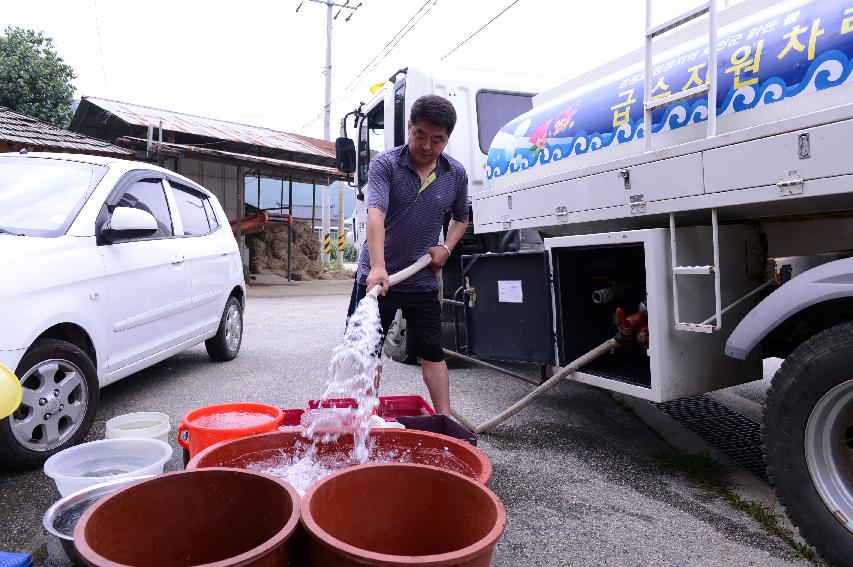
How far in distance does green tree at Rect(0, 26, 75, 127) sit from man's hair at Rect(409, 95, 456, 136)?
1897 centimetres

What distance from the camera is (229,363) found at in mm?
5719

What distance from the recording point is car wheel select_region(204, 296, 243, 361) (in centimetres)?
558

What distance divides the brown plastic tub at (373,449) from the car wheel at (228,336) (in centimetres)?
398

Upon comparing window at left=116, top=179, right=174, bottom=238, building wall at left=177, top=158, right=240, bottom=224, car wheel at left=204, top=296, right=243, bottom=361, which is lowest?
car wheel at left=204, top=296, right=243, bottom=361

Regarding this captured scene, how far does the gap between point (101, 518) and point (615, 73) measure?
3.36 metres

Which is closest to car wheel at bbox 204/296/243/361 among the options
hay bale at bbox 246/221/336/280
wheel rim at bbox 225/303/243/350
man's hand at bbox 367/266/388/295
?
wheel rim at bbox 225/303/243/350

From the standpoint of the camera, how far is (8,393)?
1.52m

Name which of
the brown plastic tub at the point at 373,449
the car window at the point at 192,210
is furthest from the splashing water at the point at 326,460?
the car window at the point at 192,210

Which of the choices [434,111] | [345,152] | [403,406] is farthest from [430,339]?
[345,152]

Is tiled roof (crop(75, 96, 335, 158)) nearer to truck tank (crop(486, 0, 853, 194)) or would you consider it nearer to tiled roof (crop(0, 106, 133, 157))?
tiled roof (crop(0, 106, 133, 157))

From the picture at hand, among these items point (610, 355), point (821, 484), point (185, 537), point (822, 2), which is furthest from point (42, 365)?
point (822, 2)

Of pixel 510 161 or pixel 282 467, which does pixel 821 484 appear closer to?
pixel 282 467

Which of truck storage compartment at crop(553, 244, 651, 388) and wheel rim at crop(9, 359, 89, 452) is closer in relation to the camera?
wheel rim at crop(9, 359, 89, 452)

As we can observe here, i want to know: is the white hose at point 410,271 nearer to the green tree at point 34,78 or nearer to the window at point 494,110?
the window at point 494,110
